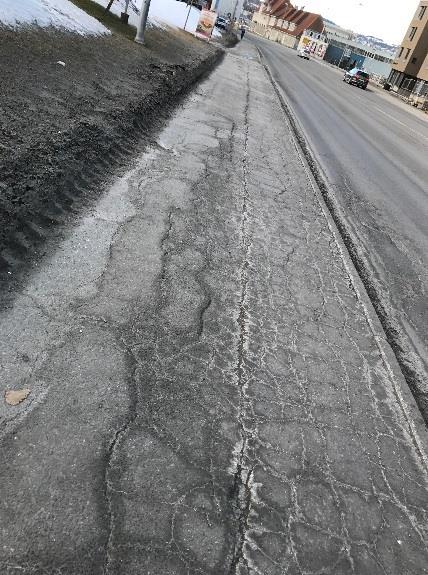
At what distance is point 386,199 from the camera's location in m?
10.4

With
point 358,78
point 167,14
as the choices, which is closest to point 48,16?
point 167,14

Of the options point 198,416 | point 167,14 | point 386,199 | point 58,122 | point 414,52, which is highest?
point 414,52

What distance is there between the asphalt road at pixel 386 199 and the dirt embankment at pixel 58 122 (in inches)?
159

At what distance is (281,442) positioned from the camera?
3.42 metres

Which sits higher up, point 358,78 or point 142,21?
point 358,78

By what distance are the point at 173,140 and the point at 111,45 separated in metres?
7.96

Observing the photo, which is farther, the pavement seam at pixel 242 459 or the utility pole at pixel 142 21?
the utility pole at pixel 142 21

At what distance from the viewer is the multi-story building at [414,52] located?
206ft

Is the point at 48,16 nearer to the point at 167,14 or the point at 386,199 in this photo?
the point at 386,199

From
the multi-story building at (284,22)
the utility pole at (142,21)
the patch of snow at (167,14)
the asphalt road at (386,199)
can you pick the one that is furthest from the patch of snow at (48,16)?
the multi-story building at (284,22)

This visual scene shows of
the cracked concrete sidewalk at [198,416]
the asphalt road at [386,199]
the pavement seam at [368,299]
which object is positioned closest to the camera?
the cracked concrete sidewalk at [198,416]

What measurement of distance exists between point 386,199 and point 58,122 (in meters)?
6.89

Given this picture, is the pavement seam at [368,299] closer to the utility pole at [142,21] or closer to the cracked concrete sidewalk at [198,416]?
the cracked concrete sidewalk at [198,416]

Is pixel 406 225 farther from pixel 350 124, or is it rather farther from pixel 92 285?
pixel 350 124
